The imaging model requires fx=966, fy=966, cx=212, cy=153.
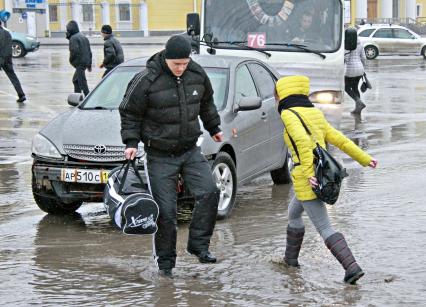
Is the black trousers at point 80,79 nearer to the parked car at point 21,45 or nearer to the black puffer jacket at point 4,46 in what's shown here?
the black puffer jacket at point 4,46

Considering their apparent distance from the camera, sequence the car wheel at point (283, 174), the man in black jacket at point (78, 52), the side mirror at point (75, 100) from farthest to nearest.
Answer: the man in black jacket at point (78, 52) < the car wheel at point (283, 174) < the side mirror at point (75, 100)

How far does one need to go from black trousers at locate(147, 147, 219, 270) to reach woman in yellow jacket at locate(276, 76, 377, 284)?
692mm

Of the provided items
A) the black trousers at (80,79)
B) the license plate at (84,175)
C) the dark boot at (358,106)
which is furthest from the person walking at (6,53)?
the license plate at (84,175)

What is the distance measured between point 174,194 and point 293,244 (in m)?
0.97

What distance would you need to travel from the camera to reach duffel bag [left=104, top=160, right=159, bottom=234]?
22.1 feet

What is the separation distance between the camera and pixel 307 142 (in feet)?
21.9

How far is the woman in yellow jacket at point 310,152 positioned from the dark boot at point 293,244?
0.75 feet

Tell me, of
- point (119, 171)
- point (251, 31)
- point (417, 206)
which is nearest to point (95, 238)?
point (119, 171)

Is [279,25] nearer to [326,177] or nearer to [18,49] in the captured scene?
[326,177]

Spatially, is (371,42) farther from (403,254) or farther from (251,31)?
(403,254)

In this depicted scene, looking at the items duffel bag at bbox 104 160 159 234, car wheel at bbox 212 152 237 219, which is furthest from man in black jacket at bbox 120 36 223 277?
car wheel at bbox 212 152 237 219

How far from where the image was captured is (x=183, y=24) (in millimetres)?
79375

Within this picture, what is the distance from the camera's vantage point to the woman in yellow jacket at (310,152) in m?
6.69

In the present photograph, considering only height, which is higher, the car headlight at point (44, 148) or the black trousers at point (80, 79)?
the car headlight at point (44, 148)
